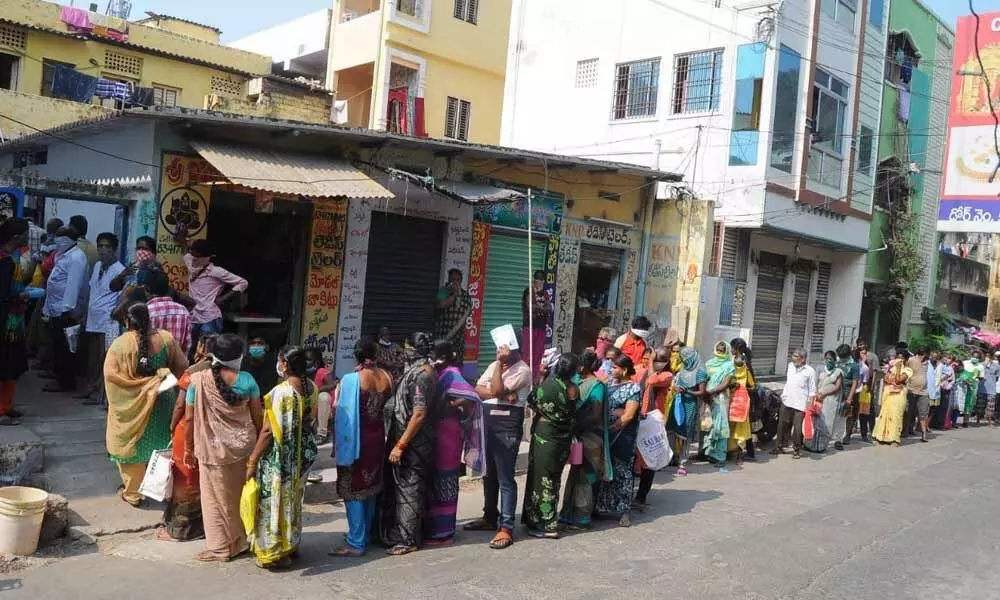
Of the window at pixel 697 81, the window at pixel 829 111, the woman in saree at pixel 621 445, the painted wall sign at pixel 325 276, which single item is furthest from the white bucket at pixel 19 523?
the window at pixel 829 111

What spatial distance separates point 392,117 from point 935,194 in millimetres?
16353

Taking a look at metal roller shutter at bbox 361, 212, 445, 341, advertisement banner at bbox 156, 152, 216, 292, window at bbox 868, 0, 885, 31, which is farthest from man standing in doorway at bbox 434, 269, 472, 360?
window at bbox 868, 0, 885, 31

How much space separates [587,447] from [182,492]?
3159 mm

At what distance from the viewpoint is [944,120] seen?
23578 millimetres

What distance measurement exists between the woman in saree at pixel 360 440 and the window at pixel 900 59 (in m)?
19.6

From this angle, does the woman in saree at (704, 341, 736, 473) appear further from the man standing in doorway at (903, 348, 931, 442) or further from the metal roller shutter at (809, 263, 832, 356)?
the metal roller shutter at (809, 263, 832, 356)

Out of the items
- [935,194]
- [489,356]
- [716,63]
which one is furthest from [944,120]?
[489,356]

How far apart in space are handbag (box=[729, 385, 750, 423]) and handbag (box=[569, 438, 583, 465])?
4315mm

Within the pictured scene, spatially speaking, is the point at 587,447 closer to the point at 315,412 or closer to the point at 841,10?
the point at 315,412

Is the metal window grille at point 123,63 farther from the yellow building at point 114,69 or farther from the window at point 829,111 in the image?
the window at point 829,111

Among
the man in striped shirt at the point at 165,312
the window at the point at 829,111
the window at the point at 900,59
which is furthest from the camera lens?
the window at the point at 900,59

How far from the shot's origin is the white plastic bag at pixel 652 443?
23.9 ft

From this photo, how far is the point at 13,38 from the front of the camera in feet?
63.1

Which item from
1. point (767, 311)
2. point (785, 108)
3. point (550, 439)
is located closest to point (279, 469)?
point (550, 439)
